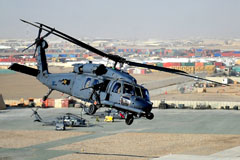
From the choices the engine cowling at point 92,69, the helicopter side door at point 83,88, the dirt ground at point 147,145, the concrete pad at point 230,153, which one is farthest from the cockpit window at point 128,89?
the concrete pad at point 230,153

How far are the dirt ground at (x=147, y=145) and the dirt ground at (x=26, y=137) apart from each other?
468 centimetres

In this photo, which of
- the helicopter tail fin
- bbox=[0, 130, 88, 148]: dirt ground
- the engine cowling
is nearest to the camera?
the engine cowling

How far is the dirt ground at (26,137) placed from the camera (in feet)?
193

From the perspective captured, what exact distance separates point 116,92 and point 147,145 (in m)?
25.7

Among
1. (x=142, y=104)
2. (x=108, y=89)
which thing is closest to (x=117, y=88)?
(x=108, y=89)

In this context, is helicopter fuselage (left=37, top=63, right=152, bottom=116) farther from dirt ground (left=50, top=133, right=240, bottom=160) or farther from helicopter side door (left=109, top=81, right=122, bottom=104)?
dirt ground (left=50, top=133, right=240, bottom=160)

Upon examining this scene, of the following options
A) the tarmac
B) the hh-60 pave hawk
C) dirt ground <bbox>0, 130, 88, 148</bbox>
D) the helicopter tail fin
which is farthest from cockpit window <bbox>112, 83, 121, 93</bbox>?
dirt ground <bbox>0, 130, 88, 148</bbox>

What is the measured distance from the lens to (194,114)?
79562mm

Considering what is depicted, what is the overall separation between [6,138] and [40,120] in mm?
10070

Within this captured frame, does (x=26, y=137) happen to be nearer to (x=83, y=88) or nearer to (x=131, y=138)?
(x=131, y=138)

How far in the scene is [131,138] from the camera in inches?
2377

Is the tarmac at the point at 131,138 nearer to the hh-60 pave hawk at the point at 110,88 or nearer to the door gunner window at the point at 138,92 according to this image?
the hh-60 pave hawk at the point at 110,88

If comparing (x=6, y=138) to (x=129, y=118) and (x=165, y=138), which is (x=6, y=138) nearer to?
(x=165, y=138)

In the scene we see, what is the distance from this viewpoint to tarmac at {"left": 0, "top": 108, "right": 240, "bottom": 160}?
5206 centimetres
